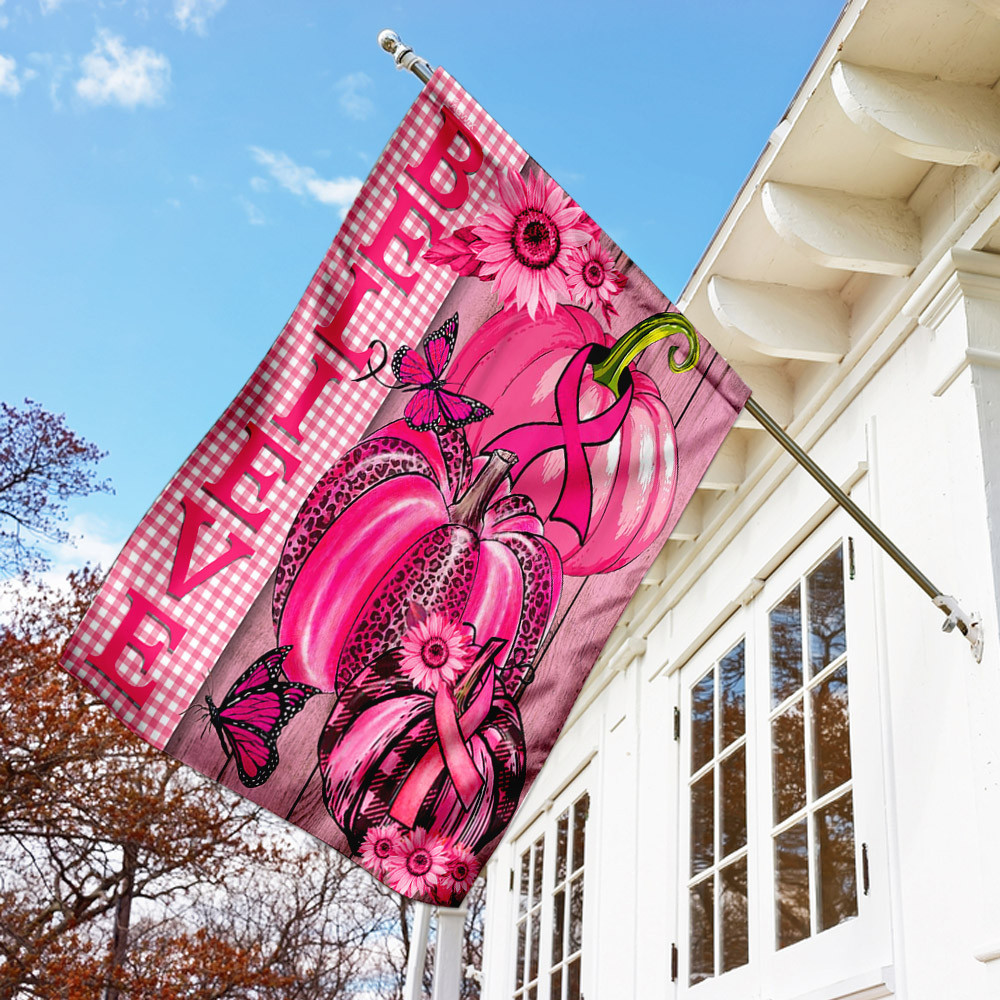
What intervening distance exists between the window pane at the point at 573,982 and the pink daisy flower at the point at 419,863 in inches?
119

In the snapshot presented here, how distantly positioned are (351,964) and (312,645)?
18.0m

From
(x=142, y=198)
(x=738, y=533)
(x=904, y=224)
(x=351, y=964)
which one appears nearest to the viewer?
(x=904, y=224)

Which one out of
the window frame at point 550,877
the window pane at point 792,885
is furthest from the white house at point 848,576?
the window frame at point 550,877

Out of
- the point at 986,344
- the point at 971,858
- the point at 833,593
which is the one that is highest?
the point at 986,344

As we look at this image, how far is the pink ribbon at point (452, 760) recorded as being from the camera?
2811mm

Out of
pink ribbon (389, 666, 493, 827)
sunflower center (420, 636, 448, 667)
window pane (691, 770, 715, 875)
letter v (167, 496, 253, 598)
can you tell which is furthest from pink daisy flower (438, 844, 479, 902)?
window pane (691, 770, 715, 875)

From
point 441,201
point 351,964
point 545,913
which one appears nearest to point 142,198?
point 351,964

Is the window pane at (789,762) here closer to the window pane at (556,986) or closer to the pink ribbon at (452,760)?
the pink ribbon at (452,760)

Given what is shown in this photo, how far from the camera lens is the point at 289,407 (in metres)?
2.81

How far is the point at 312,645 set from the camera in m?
2.82

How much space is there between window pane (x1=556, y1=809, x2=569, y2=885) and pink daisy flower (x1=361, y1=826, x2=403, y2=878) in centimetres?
354

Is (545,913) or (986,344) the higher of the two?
(986,344)

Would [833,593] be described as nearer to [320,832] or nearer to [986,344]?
[986,344]

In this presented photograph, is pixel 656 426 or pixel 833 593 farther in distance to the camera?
pixel 833 593
